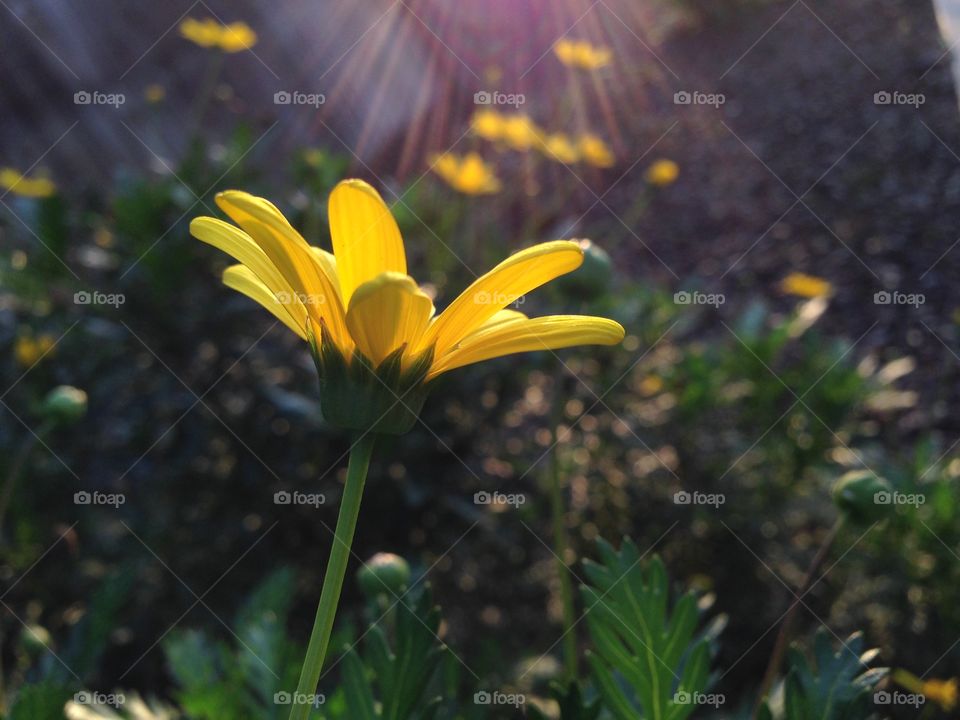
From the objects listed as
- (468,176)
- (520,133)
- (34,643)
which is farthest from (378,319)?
(520,133)

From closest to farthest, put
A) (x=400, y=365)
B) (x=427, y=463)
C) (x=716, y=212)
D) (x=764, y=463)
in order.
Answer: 1. (x=400, y=365)
2. (x=427, y=463)
3. (x=764, y=463)
4. (x=716, y=212)

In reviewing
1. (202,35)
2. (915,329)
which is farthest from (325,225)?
(915,329)

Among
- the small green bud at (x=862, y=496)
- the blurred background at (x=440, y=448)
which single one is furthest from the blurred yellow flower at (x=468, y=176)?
the small green bud at (x=862, y=496)

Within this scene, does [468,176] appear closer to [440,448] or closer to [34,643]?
[440,448]

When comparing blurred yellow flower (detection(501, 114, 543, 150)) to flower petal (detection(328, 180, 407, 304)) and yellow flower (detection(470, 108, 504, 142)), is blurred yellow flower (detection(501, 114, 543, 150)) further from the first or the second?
flower petal (detection(328, 180, 407, 304))

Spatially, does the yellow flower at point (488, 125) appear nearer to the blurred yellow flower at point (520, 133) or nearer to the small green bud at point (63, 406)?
the blurred yellow flower at point (520, 133)

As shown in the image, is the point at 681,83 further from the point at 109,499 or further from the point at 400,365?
the point at 400,365
